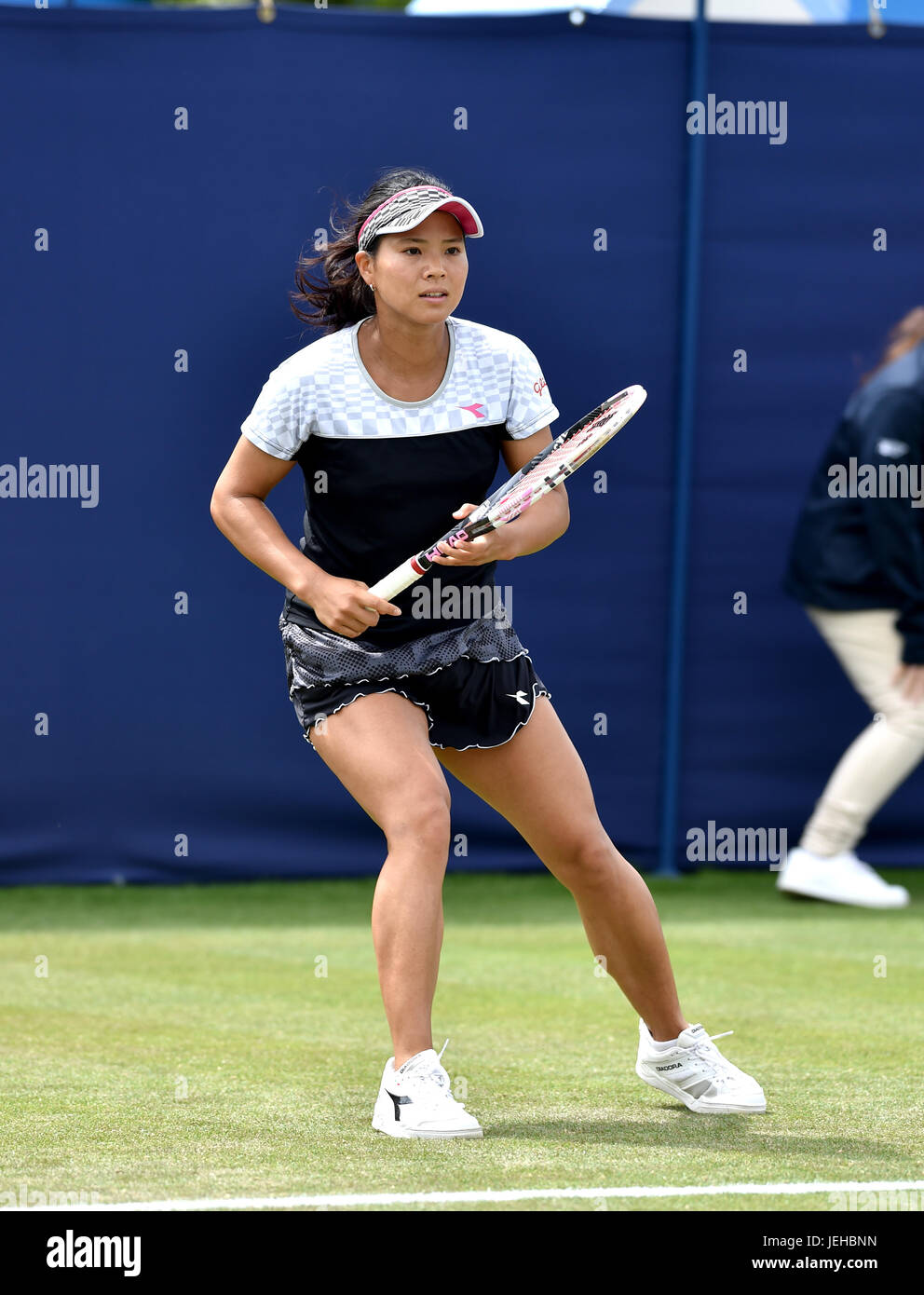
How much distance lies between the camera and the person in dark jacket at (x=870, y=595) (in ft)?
21.7

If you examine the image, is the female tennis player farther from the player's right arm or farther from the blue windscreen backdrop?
the blue windscreen backdrop

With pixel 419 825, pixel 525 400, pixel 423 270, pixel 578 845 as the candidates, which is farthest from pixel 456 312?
pixel 419 825

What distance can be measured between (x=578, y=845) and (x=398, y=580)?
24.5 inches

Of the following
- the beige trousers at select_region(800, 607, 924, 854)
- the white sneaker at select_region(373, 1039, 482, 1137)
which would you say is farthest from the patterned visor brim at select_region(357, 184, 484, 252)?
the beige trousers at select_region(800, 607, 924, 854)

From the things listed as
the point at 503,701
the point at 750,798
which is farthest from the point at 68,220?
the point at 503,701

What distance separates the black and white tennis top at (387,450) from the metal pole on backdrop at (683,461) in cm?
337

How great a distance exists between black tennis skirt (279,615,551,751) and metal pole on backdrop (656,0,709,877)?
3439 mm

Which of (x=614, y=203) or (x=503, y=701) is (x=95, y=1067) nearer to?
(x=503, y=701)

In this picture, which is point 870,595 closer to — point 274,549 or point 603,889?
point 603,889

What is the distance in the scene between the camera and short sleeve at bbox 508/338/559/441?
3664mm

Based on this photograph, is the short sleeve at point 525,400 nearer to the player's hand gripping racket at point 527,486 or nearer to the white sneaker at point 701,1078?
the player's hand gripping racket at point 527,486

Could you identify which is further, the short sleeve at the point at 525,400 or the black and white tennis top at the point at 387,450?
the short sleeve at the point at 525,400

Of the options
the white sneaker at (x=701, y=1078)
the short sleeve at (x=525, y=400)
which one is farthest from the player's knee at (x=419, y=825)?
the short sleeve at (x=525, y=400)

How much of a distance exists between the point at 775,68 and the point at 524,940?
338 centimetres
